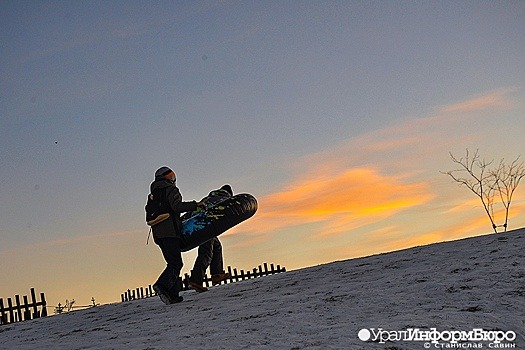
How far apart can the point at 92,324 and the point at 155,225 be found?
1.60 m

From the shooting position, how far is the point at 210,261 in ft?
34.4

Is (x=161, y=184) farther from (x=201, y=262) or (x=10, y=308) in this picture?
(x=10, y=308)

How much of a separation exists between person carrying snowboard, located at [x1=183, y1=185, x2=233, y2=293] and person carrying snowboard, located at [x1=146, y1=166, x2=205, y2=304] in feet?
2.51

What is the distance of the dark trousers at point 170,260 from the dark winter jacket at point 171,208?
0.38 ft

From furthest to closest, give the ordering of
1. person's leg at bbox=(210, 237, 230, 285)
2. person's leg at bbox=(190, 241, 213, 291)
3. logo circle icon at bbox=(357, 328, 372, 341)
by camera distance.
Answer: person's leg at bbox=(210, 237, 230, 285), person's leg at bbox=(190, 241, 213, 291), logo circle icon at bbox=(357, 328, 372, 341)

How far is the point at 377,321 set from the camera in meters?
6.20

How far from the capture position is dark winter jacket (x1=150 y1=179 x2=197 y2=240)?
932 centimetres

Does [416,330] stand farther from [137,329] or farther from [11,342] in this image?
[11,342]

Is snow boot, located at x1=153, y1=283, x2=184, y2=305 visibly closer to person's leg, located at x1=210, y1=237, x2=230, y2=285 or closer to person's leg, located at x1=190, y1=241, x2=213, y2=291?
person's leg, located at x1=190, y1=241, x2=213, y2=291

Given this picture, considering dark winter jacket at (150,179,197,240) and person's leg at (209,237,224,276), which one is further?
person's leg at (209,237,224,276)

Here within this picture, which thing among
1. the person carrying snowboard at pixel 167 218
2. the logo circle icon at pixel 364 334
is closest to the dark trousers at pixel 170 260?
the person carrying snowboard at pixel 167 218

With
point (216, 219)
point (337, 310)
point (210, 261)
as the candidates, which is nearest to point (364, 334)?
point (337, 310)

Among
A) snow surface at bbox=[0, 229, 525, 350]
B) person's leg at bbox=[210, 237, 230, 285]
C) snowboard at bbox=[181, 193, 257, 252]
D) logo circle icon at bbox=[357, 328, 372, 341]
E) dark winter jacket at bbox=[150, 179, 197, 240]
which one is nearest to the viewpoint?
logo circle icon at bbox=[357, 328, 372, 341]

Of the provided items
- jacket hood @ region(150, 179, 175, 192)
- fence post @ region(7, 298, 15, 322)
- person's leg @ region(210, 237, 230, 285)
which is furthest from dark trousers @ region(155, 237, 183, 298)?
fence post @ region(7, 298, 15, 322)
